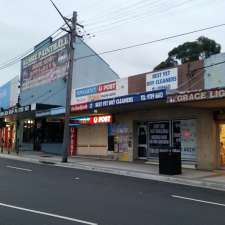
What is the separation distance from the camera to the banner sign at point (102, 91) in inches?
1006

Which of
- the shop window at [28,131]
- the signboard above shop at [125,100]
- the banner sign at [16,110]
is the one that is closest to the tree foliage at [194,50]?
the shop window at [28,131]

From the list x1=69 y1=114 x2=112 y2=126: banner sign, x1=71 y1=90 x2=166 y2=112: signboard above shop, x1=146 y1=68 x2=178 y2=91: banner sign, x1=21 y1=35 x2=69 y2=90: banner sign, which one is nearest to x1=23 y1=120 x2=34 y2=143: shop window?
x1=21 y1=35 x2=69 y2=90: banner sign

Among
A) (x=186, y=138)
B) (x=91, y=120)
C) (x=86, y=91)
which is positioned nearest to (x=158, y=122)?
(x=186, y=138)

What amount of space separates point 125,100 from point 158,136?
3573 mm

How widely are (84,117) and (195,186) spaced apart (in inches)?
573

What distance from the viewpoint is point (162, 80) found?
74.0 ft

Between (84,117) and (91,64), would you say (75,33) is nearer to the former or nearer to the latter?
(84,117)

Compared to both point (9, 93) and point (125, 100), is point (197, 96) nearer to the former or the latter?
point (125, 100)

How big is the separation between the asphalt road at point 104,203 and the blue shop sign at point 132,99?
525cm

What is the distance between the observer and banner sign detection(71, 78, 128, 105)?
25.6 m

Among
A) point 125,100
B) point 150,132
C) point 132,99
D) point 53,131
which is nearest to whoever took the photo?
point 132,99

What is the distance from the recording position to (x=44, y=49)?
3750 cm

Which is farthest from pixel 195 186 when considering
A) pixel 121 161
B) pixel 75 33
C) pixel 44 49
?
pixel 44 49

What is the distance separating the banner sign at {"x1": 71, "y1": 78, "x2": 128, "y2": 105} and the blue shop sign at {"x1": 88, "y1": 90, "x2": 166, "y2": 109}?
2.11m
